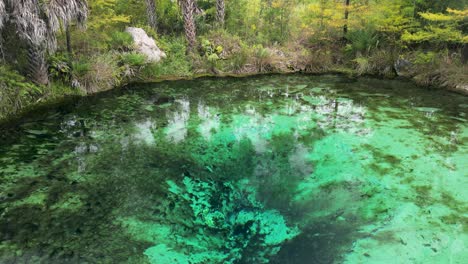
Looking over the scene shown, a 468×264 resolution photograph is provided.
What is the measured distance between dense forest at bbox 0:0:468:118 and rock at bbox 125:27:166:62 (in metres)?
0.25

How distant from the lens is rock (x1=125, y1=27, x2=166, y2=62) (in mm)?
12031

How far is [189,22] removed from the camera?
1323cm

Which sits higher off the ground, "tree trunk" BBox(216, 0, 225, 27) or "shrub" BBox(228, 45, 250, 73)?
"tree trunk" BBox(216, 0, 225, 27)

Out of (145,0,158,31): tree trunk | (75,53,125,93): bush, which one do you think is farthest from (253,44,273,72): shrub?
(75,53,125,93): bush

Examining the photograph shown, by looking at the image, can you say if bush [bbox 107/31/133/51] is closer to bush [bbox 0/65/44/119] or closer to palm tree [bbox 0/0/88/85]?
palm tree [bbox 0/0/88/85]

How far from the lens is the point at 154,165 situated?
19.6 ft

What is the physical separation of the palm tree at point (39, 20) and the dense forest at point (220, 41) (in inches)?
0.9

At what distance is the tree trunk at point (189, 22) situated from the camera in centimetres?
1316

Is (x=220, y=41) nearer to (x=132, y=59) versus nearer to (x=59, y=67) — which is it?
(x=132, y=59)

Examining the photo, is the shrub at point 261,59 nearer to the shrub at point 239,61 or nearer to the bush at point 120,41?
the shrub at point 239,61

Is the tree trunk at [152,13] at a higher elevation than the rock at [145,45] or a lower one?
higher

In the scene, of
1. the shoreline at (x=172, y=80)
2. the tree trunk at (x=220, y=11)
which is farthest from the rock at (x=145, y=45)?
the tree trunk at (x=220, y=11)

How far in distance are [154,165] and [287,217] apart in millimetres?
2677

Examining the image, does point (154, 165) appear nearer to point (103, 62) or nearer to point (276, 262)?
point (276, 262)
